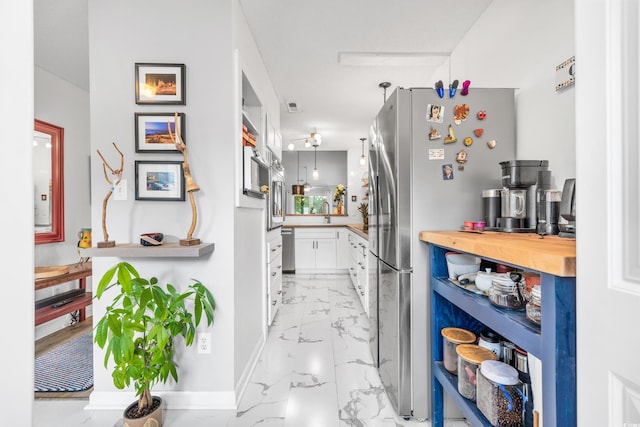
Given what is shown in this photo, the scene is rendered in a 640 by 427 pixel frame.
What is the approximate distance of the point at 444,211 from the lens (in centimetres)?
170

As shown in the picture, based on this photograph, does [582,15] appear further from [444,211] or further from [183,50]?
[183,50]

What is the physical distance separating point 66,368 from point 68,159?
213 cm

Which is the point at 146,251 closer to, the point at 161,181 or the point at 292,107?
the point at 161,181

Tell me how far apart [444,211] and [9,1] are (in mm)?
1737

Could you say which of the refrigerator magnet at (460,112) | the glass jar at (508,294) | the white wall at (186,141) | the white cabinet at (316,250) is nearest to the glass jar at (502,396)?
the glass jar at (508,294)

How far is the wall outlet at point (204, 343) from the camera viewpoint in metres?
1.83

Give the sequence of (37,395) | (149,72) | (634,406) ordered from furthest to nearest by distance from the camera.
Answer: (37,395) → (149,72) → (634,406)

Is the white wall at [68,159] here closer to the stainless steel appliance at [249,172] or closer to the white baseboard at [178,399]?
the white baseboard at [178,399]

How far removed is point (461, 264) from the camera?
1454mm

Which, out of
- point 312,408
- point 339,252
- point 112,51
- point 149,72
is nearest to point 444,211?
point 312,408

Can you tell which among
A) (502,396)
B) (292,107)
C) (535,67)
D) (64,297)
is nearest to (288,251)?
(292,107)

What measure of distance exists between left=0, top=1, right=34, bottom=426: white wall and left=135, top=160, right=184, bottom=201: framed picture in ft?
4.68

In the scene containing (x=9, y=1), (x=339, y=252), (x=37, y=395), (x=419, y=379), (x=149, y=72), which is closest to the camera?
(x=9, y=1)

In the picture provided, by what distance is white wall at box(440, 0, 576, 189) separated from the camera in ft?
4.65
